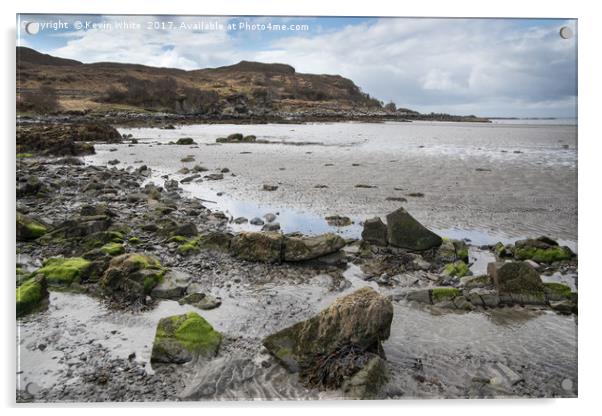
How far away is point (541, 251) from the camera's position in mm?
8258

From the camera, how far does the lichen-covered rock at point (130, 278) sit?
24.8 feet

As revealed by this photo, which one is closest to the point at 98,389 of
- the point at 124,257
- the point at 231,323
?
the point at 231,323

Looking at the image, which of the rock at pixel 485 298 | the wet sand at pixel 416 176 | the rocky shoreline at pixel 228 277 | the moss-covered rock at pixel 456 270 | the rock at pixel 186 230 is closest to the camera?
the rocky shoreline at pixel 228 277

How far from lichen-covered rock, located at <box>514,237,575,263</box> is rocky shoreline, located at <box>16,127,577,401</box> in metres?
0.02

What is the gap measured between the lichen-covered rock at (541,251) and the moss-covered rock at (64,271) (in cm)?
804

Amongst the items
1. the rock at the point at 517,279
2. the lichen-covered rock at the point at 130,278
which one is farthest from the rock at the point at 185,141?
the rock at the point at 517,279

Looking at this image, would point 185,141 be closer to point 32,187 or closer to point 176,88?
point 32,187

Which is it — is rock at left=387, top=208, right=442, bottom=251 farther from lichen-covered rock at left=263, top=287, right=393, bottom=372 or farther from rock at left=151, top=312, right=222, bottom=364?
rock at left=151, top=312, right=222, bottom=364

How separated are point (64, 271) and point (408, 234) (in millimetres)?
6491

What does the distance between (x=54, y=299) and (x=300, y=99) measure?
6.21m

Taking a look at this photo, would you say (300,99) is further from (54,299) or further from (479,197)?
(54,299)

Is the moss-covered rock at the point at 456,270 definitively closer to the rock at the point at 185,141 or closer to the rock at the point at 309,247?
the rock at the point at 309,247

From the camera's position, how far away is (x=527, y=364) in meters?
5.97

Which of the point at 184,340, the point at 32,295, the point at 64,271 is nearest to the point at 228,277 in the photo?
the point at 184,340
